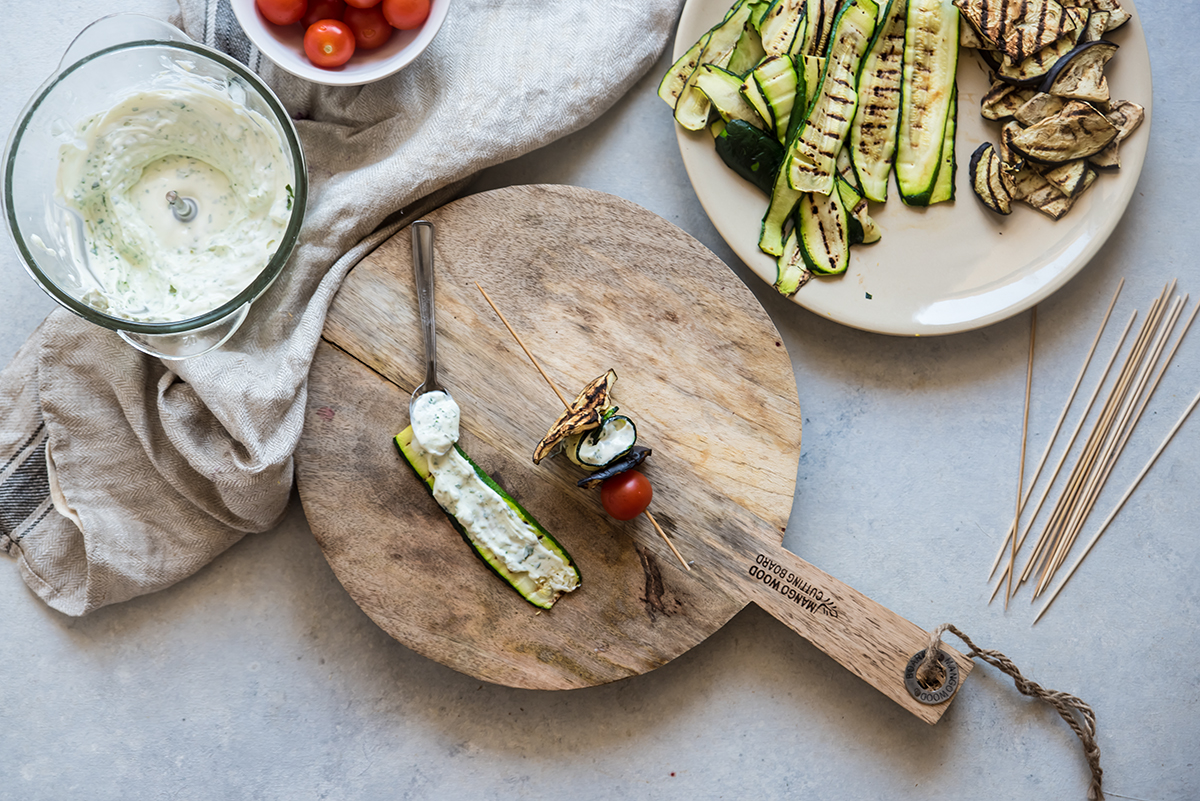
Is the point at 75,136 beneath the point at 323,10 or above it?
beneath

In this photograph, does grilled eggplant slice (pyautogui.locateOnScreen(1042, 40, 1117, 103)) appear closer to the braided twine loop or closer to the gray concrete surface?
the gray concrete surface

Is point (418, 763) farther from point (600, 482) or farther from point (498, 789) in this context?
point (600, 482)

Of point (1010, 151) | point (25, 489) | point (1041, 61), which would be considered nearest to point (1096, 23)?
point (1041, 61)

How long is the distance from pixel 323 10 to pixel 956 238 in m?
1.76

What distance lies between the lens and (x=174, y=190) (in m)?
1.95

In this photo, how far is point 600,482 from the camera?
1984 mm

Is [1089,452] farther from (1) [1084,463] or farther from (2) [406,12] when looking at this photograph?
(2) [406,12]

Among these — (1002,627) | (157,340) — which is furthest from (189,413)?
(1002,627)

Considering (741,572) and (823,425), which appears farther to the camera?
(823,425)

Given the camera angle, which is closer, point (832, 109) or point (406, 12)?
point (406, 12)

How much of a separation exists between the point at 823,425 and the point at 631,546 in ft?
2.27

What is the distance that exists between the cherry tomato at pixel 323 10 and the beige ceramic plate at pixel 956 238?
87 centimetres

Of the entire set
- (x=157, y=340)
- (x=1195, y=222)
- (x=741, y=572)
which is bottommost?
(x=741, y=572)

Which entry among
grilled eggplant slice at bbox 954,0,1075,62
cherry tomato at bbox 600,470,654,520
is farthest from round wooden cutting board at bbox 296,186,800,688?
grilled eggplant slice at bbox 954,0,1075,62
